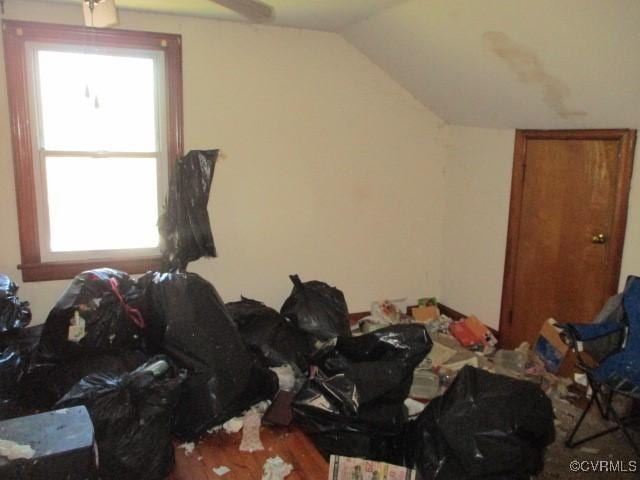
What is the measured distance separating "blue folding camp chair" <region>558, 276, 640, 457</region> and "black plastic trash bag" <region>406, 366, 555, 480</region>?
46 centimetres

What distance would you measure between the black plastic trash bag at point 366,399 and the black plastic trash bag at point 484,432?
0.15 meters

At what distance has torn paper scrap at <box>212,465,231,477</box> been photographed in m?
2.11

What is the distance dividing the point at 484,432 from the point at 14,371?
80.3 inches

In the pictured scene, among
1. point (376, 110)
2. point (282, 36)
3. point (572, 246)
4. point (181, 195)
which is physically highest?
point (282, 36)

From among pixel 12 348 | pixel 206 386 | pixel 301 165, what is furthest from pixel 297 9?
pixel 12 348

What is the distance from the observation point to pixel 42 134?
9.99ft

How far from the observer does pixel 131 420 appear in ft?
6.56

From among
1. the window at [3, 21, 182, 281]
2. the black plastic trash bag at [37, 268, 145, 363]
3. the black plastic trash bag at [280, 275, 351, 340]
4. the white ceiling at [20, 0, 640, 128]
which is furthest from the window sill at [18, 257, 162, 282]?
the white ceiling at [20, 0, 640, 128]

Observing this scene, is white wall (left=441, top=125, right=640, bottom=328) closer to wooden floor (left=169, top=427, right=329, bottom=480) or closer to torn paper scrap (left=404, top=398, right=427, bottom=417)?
torn paper scrap (left=404, top=398, right=427, bottom=417)

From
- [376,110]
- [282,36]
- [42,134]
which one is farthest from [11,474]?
[376,110]

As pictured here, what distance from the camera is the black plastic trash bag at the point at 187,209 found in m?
3.28

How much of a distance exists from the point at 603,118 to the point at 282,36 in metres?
1.96

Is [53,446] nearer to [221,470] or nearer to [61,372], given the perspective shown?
[221,470]

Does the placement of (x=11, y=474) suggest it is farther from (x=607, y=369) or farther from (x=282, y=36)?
(x=282, y=36)
